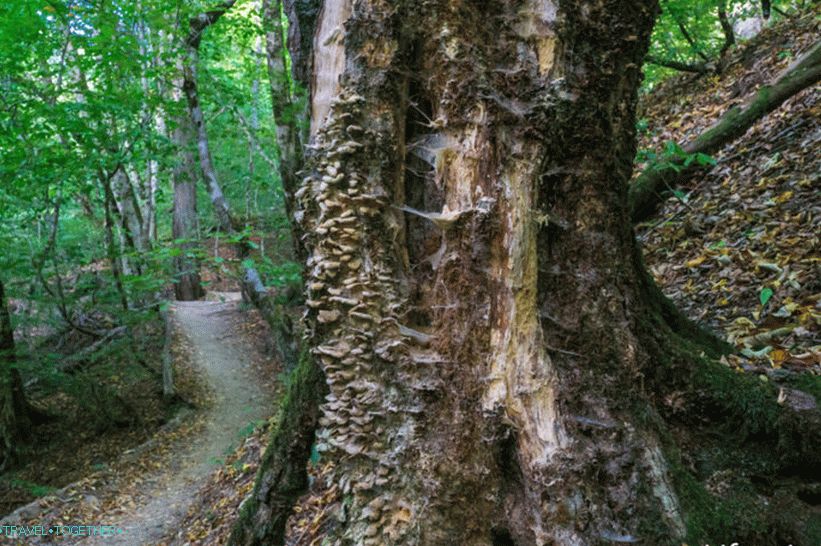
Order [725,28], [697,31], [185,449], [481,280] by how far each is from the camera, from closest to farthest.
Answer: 1. [481,280]
2. [185,449]
3. [725,28]
4. [697,31]

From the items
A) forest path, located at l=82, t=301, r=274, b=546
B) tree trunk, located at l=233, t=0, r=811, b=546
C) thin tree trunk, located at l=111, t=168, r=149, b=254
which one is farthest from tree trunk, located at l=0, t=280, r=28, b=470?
tree trunk, located at l=233, t=0, r=811, b=546

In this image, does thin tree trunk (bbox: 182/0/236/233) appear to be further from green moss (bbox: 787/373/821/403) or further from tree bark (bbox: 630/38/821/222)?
green moss (bbox: 787/373/821/403)

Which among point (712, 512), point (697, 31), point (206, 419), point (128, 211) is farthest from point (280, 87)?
point (128, 211)

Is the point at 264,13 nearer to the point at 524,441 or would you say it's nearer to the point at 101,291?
the point at 101,291

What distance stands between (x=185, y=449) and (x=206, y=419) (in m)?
1.32

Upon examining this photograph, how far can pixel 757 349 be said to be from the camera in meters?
3.86

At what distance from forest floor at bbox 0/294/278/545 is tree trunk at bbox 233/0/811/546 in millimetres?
5696

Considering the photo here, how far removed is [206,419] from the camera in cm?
1177

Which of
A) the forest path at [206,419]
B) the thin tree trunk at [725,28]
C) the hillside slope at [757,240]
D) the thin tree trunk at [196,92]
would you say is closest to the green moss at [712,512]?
the hillside slope at [757,240]

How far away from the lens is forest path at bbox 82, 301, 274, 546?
7.74 meters

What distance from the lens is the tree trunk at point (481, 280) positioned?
7.17 ft

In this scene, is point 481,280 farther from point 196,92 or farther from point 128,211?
point 128,211

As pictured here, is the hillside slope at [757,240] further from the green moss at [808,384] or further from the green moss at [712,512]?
the green moss at [712,512]

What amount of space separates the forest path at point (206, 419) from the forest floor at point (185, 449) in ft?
0.06
